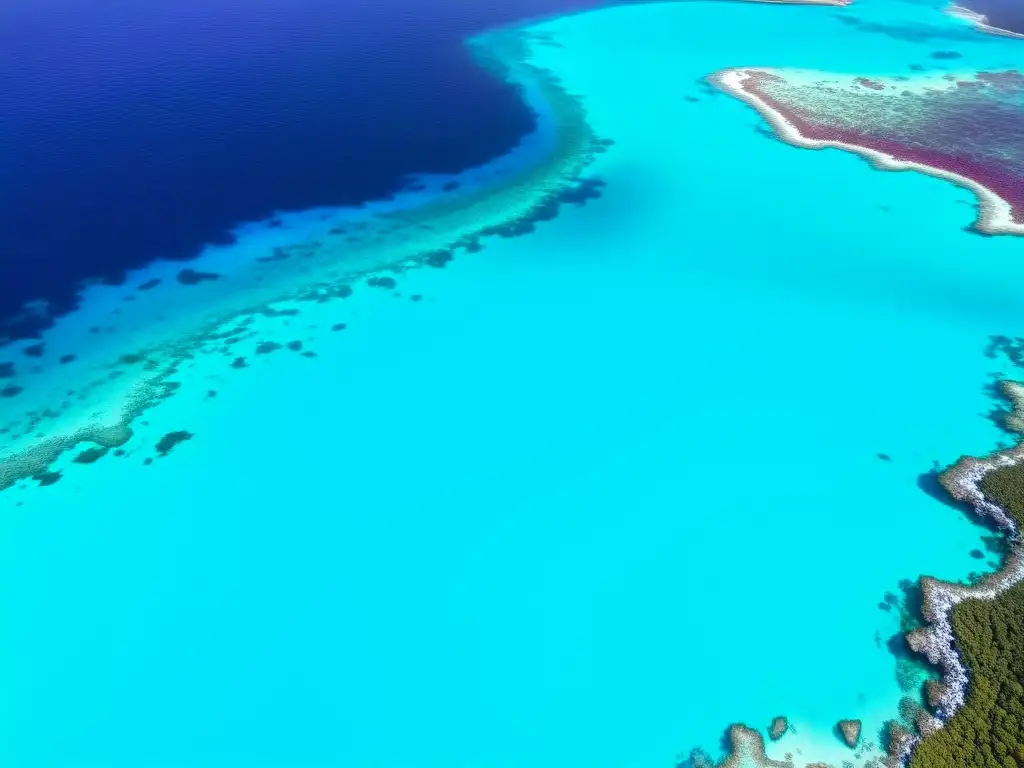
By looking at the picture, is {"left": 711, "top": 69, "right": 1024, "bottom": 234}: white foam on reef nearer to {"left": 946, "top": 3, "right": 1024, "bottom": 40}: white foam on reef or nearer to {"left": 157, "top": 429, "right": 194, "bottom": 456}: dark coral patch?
{"left": 946, "top": 3, "right": 1024, "bottom": 40}: white foam on reef

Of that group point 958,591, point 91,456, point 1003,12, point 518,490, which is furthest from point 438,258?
point 1003,12

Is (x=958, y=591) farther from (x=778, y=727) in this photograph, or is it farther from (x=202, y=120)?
(x=202, y=120)

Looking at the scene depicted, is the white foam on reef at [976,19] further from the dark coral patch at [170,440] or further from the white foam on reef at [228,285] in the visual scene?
the dark coral patch at [170,440]

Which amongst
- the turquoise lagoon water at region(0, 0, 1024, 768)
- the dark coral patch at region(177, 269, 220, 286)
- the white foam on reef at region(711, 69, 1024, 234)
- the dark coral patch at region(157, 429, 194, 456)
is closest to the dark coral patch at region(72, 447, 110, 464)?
the turquoise lagoon water at region(0, 0, 1024, 768)

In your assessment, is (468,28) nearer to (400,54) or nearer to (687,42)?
(400,54)

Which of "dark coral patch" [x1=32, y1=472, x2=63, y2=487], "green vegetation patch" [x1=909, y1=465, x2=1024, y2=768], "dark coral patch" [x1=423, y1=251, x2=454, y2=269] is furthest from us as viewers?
"dark coral patch" [x1=423, y1=251, x2=454, y2=269]

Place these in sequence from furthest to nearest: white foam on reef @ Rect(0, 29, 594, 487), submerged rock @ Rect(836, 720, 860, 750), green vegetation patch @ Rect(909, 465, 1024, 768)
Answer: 1. white foam on reef @ Rect(0, 29, 594, 487)
2. submerged rock @ Rect(836, 720, 860, 750)
3. green vegetation patch @ Rect(909, 465, 1024, 768)
